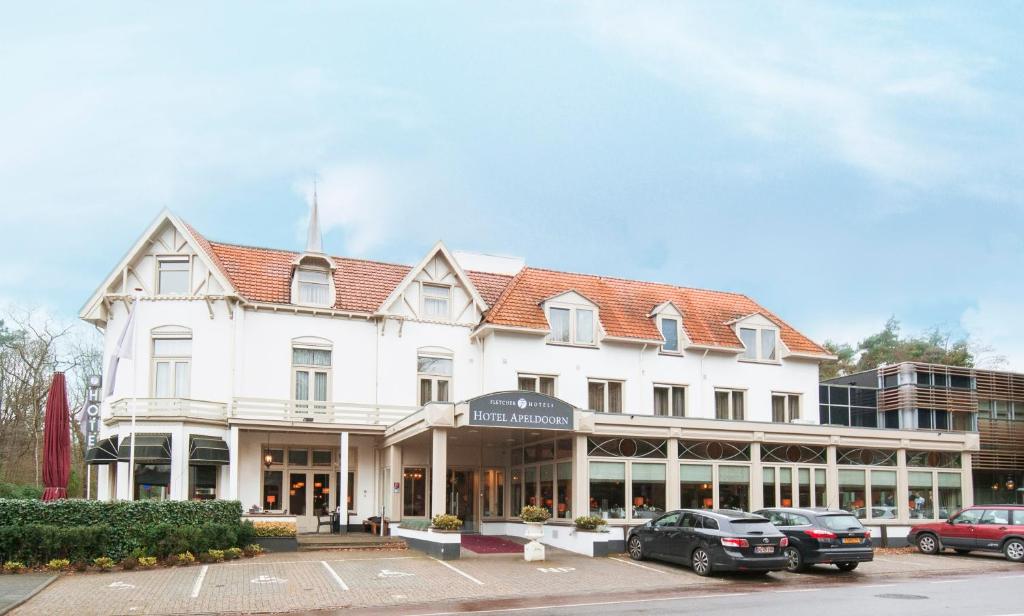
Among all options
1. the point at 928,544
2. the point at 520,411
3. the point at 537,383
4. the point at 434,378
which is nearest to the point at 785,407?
the point at 928,544

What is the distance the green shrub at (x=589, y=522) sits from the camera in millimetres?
24109

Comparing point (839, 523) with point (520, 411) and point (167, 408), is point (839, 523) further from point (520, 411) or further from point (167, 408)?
point (167, 408)

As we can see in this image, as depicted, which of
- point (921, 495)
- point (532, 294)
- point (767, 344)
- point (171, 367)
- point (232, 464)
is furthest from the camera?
point (767, 344)

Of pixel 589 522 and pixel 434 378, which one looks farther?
pixel 434 378

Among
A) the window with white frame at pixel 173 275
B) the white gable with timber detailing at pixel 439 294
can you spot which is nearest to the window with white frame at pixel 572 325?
the white gable with timber detailing at pixel 439 294

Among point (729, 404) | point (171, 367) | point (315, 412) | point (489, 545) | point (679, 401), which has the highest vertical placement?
point (171, 367)

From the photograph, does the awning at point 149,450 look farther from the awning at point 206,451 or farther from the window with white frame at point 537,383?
the window with white frame at point 537,383

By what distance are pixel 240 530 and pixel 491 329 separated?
35.5ft

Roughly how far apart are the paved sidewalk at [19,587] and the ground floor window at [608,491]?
14.1m

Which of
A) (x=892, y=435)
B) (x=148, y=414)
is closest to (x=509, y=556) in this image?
(x=148, y=414)

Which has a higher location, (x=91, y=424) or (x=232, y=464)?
(x=91, y=424)

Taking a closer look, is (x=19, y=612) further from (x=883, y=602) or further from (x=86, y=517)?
(x=883, y=602)

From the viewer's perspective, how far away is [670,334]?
33.9m

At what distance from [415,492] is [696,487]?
9.52 m
